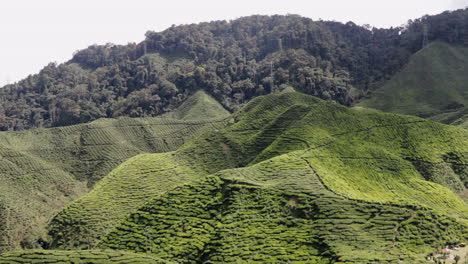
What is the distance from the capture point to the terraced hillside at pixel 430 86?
361ft

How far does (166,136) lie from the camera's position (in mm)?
92562

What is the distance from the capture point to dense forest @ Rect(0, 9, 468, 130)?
129375mm

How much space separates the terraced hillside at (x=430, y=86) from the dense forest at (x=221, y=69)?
5.12 metres

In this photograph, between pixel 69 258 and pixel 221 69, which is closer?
pixel 69 258

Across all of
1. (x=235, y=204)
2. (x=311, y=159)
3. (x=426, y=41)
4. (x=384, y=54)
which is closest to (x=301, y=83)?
(x=384, y=54)

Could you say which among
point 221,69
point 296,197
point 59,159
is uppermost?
point 221,69

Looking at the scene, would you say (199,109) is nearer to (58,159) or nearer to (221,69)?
(221,69)

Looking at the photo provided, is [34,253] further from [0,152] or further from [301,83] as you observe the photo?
[301,83]

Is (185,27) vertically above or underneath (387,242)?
above

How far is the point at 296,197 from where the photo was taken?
120 ft

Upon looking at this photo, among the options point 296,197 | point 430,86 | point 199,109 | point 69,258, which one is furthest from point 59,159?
point 430,86

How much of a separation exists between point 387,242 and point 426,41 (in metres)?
124

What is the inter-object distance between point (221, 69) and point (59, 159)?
2767 inches

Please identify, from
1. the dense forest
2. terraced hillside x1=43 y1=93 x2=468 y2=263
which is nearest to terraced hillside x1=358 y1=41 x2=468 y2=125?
the dense forest
